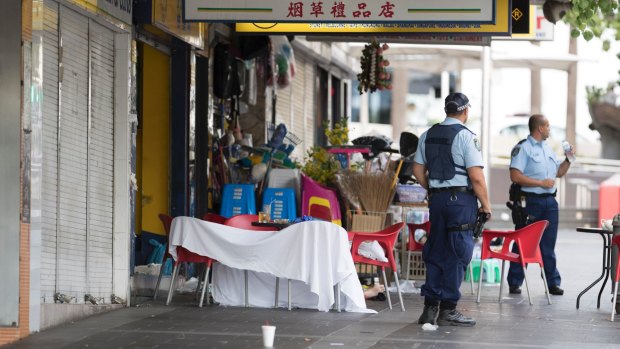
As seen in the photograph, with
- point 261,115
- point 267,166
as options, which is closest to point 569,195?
point 261,115

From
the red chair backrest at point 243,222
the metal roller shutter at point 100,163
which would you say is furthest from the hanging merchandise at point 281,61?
the metal roller shutter at point 100,163

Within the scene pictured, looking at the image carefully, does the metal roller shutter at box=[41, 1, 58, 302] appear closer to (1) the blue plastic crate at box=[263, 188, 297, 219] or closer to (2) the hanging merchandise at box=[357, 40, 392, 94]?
(1) the blue plastic crate at box=[263, 188, 297, 219]

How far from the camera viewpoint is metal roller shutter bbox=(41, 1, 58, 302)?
10.6 meters

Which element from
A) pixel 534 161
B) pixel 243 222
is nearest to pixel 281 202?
pixel 243 222

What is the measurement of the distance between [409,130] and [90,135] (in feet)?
20.1

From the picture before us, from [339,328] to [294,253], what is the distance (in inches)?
52.8

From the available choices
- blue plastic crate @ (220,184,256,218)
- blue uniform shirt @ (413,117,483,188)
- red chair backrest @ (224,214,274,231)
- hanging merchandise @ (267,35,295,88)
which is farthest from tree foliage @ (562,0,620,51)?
hanging merchandise @ (267,35,295,88)

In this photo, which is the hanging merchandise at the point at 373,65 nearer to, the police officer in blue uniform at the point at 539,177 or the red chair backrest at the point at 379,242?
the police officer in blue uniform at the point at 539,177

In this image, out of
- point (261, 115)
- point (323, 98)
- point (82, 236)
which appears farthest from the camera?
point (323, 98)

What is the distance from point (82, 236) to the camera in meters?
11.5

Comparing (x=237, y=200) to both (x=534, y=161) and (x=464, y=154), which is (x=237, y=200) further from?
(x=464, y=154)

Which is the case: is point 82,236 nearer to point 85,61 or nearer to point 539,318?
point 85,61

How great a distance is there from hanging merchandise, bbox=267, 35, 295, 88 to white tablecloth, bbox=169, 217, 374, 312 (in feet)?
19.6

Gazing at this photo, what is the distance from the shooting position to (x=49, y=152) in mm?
10656
